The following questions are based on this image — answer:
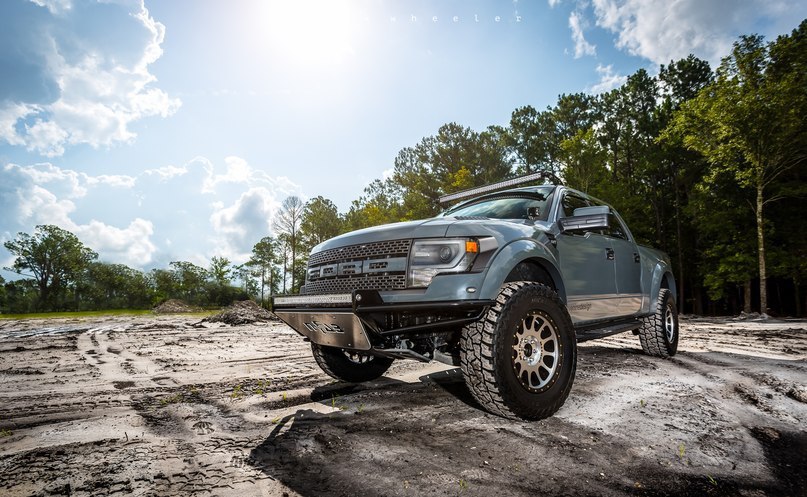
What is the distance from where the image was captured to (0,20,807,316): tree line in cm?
1561

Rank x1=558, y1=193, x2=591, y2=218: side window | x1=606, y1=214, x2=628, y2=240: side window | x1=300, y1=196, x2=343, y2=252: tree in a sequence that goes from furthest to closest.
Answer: x1=300, y1=196, x2=343, y2=252: tree
x1=606, y1=214, x2=628, y2=240: side window
x1=558, y1=193, x2=591, y2=218: side window

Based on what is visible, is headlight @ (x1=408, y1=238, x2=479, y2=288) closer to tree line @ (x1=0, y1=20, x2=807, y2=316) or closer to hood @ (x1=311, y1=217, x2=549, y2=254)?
hood @ (x1=311, y1=217, x2=549, y2=254)

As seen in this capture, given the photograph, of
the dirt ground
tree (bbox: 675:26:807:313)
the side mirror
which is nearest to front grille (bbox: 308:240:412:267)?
the dirt ground

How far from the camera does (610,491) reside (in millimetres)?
1675

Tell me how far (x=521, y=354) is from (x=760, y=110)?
64.6 feet

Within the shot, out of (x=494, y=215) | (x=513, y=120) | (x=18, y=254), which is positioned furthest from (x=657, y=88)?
(x=18, y=254)

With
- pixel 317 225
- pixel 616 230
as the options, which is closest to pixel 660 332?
pixel 616 230

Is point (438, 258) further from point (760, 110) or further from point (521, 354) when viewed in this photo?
point (760, 110)

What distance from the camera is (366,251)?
114 inches

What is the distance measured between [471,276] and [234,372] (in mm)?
3663

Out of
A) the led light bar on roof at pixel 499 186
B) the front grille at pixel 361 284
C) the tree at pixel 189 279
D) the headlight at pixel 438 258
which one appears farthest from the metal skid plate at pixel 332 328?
the tree at pixel 189 279

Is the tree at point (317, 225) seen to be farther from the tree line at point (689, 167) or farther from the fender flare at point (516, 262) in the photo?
the fender flare at point (516, 262)

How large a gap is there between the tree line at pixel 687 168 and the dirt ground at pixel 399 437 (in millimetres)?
13855

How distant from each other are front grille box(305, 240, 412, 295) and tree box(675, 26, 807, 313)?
19.3 meters
